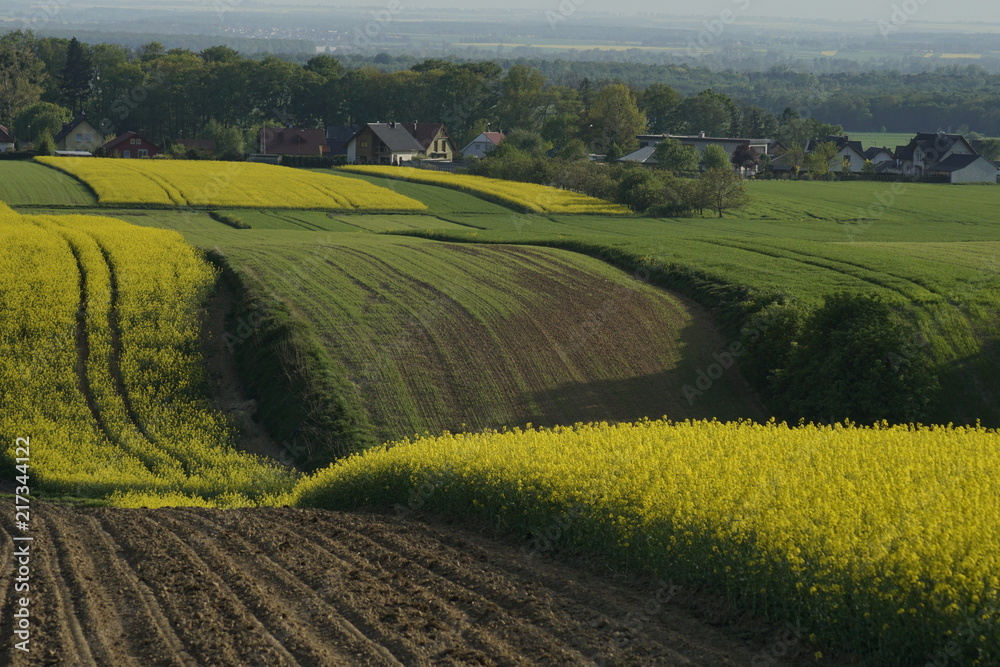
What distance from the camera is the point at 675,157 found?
105m

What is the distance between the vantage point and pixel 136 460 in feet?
72.7

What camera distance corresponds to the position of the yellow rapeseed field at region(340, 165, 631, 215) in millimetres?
71938

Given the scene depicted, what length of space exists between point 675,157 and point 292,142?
4745cm

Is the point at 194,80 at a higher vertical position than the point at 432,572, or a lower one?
higher

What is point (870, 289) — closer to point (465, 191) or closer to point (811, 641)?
point (811, 641)

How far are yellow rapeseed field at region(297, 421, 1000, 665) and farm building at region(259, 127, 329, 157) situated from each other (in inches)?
4177

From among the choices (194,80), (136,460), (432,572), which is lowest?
(136,460)

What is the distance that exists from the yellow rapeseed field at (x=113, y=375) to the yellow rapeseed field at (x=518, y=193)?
1518 inches

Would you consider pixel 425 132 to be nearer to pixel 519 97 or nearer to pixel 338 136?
pixel 338 136

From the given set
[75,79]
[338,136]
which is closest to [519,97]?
[338,136]

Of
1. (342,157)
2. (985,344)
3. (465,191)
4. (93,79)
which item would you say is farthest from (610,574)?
(93,79)

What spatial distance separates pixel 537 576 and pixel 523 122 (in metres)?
129

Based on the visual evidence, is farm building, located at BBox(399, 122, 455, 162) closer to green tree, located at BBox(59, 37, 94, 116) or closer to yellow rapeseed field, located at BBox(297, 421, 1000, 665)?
green tree, located at BBox(59, 37, 94, 116)

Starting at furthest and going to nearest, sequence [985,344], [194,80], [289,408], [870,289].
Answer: [194,80], [870,289], [985,344], [289,408]
